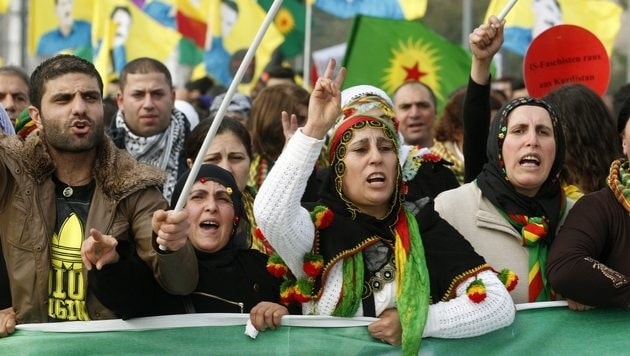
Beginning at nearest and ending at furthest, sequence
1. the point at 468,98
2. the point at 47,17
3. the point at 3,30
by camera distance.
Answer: the point at 468,98
the point at 47,17
the point at 3,30

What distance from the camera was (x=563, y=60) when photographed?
7324 mm

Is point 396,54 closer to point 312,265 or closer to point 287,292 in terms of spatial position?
point 287,292

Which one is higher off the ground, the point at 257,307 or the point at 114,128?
the point at 114,128

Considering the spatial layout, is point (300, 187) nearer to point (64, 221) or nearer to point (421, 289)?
point (421, 289)

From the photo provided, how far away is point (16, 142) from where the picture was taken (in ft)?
17.2

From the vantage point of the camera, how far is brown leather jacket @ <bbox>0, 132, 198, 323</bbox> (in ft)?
16.6

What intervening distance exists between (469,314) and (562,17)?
695 centimetres

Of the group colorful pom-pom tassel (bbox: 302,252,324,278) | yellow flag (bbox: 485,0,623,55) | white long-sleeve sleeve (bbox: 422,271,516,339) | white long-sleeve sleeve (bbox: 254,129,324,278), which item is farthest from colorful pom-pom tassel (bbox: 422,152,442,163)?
yellow flag (bbox: 485,0,623,55)

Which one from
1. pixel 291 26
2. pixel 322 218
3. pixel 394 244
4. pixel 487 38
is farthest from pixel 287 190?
pixel 291 26

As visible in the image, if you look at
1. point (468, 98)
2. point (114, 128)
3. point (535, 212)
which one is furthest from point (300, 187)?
point (114, 128)

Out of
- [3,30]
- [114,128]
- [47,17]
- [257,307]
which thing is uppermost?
[3,30]

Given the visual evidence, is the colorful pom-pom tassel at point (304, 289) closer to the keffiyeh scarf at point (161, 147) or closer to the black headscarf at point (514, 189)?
the black headscarf at point (514, 189)

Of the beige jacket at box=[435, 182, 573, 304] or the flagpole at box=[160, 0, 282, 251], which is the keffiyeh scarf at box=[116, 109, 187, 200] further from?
the flagpole at box=[160, 0, 282, 251]

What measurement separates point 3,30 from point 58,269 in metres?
27.9
